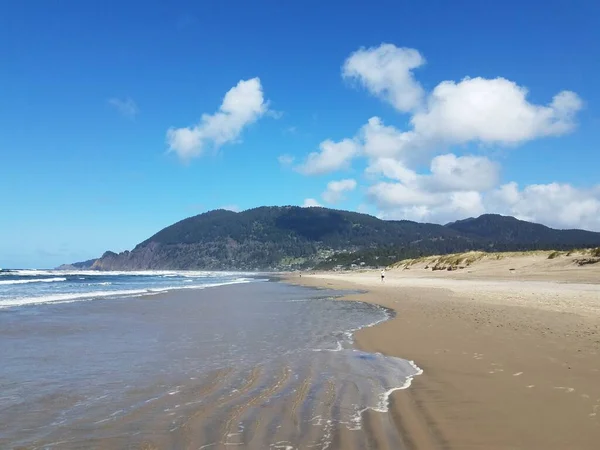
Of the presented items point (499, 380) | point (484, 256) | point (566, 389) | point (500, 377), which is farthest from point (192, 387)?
point (484, 256)

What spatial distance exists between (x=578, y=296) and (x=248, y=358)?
761 inches

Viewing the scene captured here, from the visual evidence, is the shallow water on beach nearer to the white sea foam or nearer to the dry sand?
the white sea foam

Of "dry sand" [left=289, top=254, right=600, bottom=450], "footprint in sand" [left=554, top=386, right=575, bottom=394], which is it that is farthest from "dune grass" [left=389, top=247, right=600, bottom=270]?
"footprint in sand" [left=554, top=386, right=575, bottom=394]

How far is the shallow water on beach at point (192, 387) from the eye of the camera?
20.0ft

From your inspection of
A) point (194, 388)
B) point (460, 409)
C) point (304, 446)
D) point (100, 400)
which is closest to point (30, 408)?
point (100, 400)

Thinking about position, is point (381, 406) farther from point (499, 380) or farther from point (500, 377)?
point (500, 377)

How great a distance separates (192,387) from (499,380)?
5.95 m

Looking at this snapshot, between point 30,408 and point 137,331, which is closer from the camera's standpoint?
point 30,408

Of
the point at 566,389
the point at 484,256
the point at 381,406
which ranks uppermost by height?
the point at 484,256

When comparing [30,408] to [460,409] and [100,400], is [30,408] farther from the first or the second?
[460,409]

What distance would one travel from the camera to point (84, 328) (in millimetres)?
17484

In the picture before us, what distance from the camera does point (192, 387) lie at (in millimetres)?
8703

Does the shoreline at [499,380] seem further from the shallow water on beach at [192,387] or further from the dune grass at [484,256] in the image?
the dune grass at [484,256]

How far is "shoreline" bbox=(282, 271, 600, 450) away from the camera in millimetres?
5785
